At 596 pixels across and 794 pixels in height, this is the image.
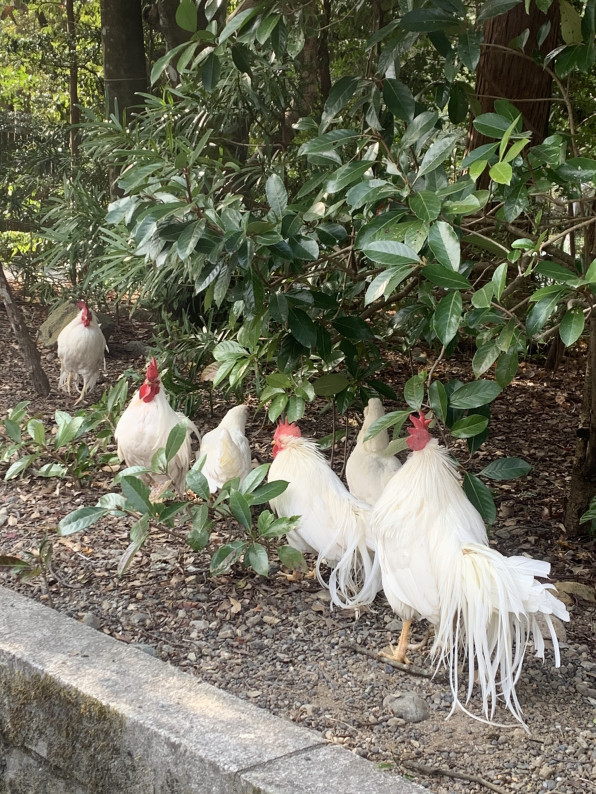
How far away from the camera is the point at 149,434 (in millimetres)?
4098

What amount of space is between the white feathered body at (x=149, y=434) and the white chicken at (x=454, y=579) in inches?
58.5

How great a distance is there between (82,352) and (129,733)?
12.5 ft

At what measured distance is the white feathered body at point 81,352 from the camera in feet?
18.8

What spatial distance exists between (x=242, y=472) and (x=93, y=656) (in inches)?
57.2

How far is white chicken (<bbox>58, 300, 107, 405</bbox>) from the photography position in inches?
226

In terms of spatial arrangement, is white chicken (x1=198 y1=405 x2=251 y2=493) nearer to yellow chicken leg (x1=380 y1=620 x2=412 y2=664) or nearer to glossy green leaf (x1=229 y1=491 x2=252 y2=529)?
glossy green leaf (x1=229 y1=491 x2=252 y2=529)

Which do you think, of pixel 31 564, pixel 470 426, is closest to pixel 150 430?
pixel 31 564

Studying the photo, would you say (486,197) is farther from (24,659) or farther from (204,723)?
(24,659)

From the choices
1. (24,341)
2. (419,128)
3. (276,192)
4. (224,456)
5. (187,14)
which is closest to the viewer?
(187,14)

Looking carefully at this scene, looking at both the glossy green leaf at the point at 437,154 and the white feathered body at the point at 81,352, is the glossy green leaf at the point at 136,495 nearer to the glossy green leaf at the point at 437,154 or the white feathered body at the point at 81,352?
the glossy green leaf at the point at 437,154

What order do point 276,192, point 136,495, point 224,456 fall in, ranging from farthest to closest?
point 224,456 < point 136,495 < point 276,192

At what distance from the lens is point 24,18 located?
11227 millimetres

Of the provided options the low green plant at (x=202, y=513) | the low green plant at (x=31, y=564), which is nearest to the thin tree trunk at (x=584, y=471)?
the low green plant at (x=202, y=513)

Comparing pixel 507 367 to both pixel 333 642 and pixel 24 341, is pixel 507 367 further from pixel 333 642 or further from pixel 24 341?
pixel 24 341
